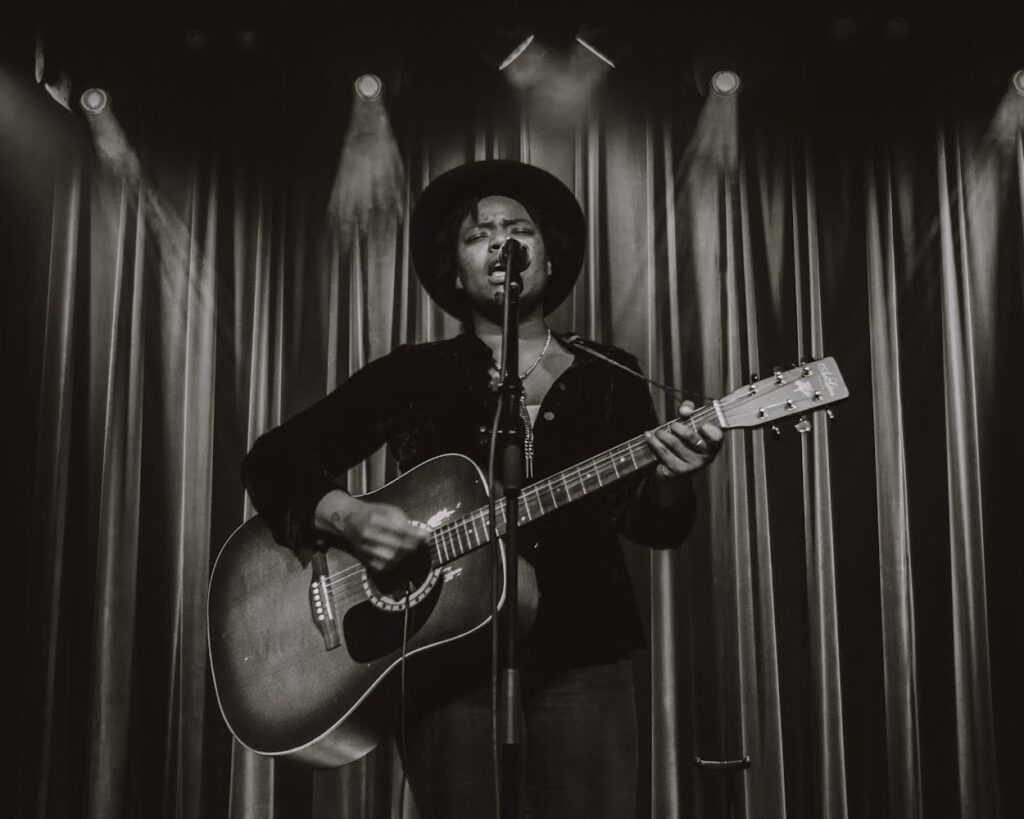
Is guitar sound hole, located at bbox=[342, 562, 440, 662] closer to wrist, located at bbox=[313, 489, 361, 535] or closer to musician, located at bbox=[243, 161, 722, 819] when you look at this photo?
musician, located at bbox=[243, 161, 722, 819]

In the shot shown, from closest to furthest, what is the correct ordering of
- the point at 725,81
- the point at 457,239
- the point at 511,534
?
the point at 511,534
the point at 457,239
the point at 725,81

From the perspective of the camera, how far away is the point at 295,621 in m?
2.58

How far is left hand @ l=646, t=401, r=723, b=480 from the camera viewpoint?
7.44ft

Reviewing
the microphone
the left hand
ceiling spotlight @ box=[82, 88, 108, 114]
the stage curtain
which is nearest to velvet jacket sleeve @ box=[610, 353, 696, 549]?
the left hand

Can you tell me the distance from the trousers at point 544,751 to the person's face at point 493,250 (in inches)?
38.5

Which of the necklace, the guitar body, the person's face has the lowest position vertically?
the guitar body

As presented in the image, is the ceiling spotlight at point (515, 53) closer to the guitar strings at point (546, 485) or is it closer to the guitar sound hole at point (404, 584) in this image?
the guitar strings at point (546, 485)

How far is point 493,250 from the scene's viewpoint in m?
2.75

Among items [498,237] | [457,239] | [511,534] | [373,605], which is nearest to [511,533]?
[511,534]

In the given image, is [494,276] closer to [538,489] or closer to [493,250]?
[493,250]

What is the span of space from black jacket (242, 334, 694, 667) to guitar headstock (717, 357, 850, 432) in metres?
0.26

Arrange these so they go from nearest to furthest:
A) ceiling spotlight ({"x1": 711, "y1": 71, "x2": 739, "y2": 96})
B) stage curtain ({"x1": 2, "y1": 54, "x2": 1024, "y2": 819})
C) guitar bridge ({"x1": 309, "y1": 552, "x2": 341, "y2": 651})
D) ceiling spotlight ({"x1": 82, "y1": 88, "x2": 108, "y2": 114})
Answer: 1. guitar bridge ({"x1": 309, "y1": 552, "x2": 341, "y2": 651})
2. stage curtain ({"x1": 2, "y1": 54, "x2": 1024, "y2": 819})
3. ceiling spotlight ({"x1": 711, "y1": 71, "x2": 739, "y2": 96})
4. ceiling spotlight ({"x1": 82, "y1": 88, "x2": 108, "y2": 114})

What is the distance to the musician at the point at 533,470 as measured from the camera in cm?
226

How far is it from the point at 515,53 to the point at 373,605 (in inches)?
98.1
